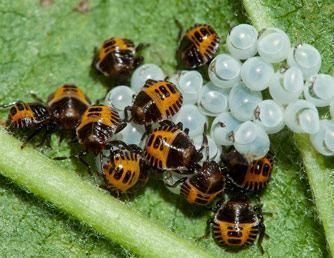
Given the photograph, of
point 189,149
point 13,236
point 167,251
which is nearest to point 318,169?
point 189,149

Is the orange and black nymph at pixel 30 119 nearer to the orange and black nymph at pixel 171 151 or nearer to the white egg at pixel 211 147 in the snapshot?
the orange and black nymph at pixel 171 151

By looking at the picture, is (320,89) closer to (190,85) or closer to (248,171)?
(248,171)

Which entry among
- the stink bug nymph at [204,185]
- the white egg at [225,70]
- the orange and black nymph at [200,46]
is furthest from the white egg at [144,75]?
the stink bug nymph at [204,185]

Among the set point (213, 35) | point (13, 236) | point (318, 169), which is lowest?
point (13, 236)

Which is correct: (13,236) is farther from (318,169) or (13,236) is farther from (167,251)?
(318,169)

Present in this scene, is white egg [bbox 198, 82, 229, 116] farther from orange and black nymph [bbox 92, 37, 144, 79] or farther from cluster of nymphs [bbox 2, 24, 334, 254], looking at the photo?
orange and black nymph [bbox 92, 37, 144, 79]

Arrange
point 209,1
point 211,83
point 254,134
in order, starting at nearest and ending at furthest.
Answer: point 254,134, point 211,83, point 209,1

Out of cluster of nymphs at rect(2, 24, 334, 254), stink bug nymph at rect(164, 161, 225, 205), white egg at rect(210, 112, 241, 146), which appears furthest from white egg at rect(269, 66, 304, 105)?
stink bug nymph at rect(164, 161, 225, 205)
